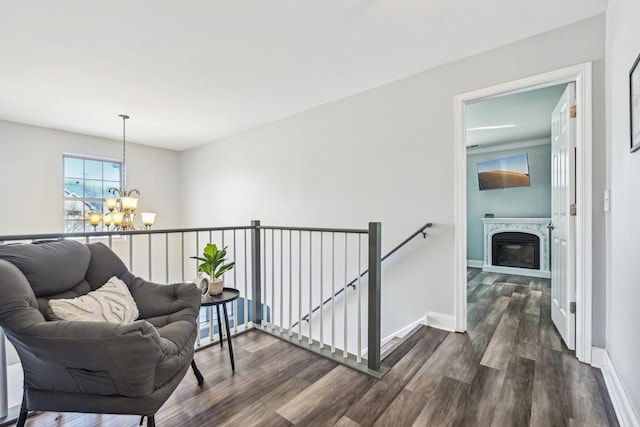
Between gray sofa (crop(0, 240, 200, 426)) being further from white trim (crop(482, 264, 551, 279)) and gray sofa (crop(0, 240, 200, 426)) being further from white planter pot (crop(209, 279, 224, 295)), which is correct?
white trim (crop(482, 264, 551, 279))

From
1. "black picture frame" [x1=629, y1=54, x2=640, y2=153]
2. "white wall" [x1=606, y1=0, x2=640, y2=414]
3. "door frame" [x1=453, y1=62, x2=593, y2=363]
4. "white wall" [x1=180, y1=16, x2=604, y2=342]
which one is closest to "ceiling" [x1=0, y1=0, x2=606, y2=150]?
"white wall" [x1=180, y1=16, x2=604, y2=342]

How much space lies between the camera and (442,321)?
2652 mm

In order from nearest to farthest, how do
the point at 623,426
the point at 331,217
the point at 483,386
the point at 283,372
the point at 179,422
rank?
1. the point at 623,426
2. the point at 179,422
3. the point at 483,386
4. the point at 283,372
5. the point at 331,217

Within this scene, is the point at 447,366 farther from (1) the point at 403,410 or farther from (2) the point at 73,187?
(2) the point at 73,187

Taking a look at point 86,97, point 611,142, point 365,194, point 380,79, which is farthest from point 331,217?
point 86,97

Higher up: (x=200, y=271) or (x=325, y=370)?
(x=200, y=271)

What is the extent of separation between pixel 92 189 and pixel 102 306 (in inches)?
A: 187

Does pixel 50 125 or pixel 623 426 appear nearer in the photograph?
pixel 623 426

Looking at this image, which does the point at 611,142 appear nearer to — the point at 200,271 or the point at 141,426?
the point at 200,271

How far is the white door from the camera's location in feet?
7.14

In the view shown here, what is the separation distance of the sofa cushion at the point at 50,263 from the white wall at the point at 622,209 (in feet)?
9.05

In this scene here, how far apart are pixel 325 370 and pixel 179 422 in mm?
907

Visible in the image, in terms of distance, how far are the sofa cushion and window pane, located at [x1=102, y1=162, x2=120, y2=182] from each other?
4.53m

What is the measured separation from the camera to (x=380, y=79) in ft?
9.95
